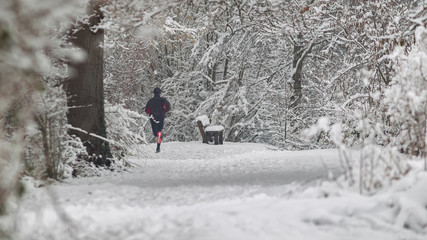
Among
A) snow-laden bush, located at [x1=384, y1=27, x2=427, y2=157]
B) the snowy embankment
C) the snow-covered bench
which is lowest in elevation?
the snowy embankment

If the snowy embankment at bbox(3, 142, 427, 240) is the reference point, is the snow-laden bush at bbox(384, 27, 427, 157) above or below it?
above

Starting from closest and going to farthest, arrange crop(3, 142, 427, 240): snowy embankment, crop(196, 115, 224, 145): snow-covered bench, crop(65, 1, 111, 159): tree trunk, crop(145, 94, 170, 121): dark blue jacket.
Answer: crop(3, 142, 427, 240): snowy embankment → crop(65, 1, 111, 159): tree trunk → crop(145, 94, 170, 121): dark blue jacket → crop(196, 115, 224, 145): snow-covered bench

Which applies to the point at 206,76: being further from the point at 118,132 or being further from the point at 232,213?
the point at 232,213

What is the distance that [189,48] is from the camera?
79.7 ft

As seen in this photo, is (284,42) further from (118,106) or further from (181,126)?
(118,106)

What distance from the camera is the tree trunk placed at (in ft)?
26.8

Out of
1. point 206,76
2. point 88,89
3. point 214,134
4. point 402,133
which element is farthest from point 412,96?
point 206,76

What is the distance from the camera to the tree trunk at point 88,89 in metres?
8.16

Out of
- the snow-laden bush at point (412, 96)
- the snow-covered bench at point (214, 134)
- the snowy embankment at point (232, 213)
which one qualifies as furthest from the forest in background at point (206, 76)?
the snow-covered bench at point (214, 134)

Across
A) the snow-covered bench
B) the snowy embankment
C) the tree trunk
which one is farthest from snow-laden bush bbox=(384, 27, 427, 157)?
the snow-covered bench

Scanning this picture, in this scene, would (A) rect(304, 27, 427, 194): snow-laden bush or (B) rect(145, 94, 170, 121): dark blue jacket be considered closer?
(A) rect(304, 27, 427, 194): snow-laden bush

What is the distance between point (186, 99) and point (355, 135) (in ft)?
42.5

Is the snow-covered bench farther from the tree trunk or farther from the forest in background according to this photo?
the tree trunk

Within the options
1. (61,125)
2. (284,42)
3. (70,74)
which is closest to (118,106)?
(70,74)
